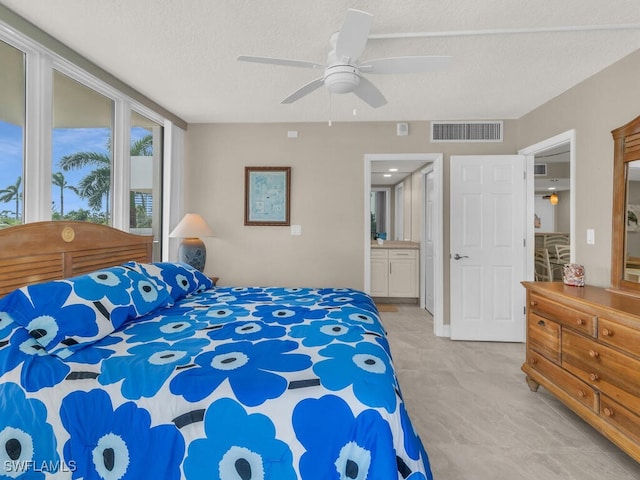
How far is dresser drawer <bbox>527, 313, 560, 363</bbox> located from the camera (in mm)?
2293

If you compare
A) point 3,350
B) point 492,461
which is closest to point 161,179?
point 3,350

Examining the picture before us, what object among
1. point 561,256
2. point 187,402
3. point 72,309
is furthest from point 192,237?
point 561,256

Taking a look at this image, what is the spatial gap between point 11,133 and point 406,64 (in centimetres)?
236

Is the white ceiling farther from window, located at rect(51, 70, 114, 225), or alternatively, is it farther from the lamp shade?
the lamp shade

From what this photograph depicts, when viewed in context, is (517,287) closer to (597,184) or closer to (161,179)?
(597,184)

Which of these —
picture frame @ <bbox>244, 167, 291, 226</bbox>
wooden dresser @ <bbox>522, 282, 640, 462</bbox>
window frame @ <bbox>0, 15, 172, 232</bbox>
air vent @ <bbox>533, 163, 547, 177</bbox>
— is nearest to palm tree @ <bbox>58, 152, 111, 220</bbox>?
window frame @ <bbox>0, 15, 172, 232</bbox>

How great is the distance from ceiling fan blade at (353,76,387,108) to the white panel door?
1.80m

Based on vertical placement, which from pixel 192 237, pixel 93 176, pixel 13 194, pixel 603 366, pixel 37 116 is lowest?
pixel 603 366

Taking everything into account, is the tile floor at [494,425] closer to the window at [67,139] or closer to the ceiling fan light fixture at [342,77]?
the ceiling fan light fixture at [342,77]

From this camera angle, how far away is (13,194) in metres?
2.00

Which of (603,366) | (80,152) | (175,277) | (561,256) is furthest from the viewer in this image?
(561,256)

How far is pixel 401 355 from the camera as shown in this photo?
3264 millimetres

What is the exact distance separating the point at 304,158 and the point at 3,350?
10.3 ft

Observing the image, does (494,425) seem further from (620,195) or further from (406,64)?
(406,64)
